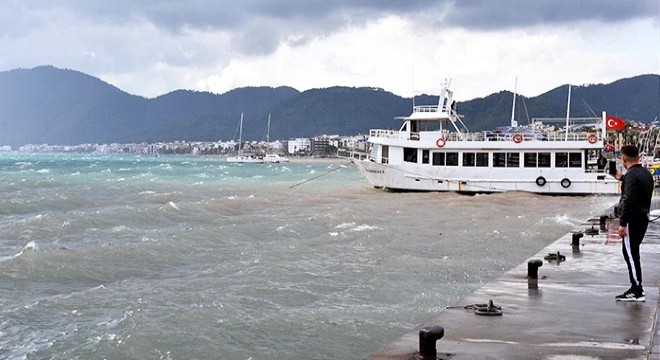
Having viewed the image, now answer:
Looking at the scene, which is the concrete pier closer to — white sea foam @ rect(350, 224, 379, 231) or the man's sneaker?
the man's sneaker

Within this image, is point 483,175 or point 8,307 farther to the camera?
point 483,175

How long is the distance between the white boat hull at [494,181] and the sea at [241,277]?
33.0 feet

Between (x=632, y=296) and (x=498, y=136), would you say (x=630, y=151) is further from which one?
(x=498, y=136)

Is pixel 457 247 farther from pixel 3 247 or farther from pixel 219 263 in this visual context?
pixel 3 247

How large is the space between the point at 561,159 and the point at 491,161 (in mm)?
3494

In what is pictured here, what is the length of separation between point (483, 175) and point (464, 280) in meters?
26.2

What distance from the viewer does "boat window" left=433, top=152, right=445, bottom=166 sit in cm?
3919

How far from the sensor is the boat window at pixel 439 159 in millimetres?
39188

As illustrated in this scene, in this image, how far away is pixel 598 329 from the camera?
664 cm

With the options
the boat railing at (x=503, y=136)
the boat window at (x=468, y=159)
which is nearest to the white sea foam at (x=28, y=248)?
the boat railing at (x=503, y=136)

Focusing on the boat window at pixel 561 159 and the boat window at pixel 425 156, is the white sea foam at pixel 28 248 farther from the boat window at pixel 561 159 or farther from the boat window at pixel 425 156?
the boat window at pixel 561 159

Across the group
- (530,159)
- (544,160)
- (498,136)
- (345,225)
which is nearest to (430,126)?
(498,136)

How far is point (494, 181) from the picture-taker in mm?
38406

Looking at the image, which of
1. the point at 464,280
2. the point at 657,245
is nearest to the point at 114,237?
the point at 464,280
